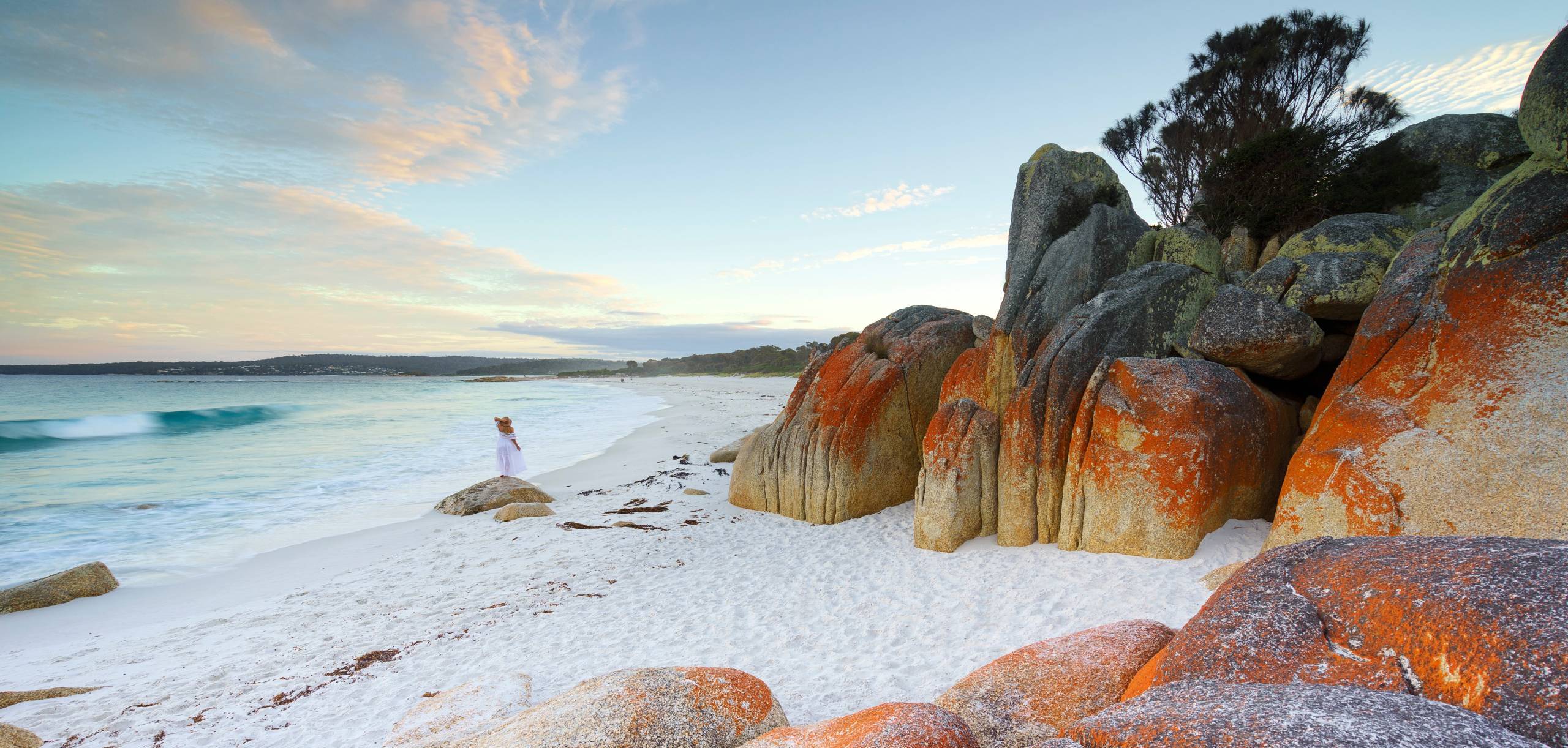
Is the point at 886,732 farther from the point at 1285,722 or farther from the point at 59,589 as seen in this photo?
the point at 59,589

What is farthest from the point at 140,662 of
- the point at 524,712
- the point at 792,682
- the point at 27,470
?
the point at 27,470

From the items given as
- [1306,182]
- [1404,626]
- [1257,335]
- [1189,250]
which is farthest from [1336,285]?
[1404,626]

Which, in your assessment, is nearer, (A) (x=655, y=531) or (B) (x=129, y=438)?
(A) (x=655, y=531)

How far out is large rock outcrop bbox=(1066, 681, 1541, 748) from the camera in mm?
2008

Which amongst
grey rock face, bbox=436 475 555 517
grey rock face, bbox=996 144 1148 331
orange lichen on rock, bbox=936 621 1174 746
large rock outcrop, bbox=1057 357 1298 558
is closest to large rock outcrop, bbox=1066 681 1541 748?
orange lichen on rock, bbox=936 621 1174 746

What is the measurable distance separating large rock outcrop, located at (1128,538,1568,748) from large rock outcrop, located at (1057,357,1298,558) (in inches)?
158

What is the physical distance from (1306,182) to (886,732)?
13574mm

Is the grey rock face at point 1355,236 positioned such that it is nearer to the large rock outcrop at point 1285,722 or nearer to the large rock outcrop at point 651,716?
the large rock outcrop at point 1285,722

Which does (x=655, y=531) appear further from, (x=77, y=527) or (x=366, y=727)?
(x=77, y=527)

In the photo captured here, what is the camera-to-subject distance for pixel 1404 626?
9.25 feet

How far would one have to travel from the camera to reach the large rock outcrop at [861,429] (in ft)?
36.4

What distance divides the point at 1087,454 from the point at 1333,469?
2443 mm

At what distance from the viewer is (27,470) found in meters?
20.2

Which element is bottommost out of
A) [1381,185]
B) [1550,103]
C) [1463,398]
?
[1463,398]
